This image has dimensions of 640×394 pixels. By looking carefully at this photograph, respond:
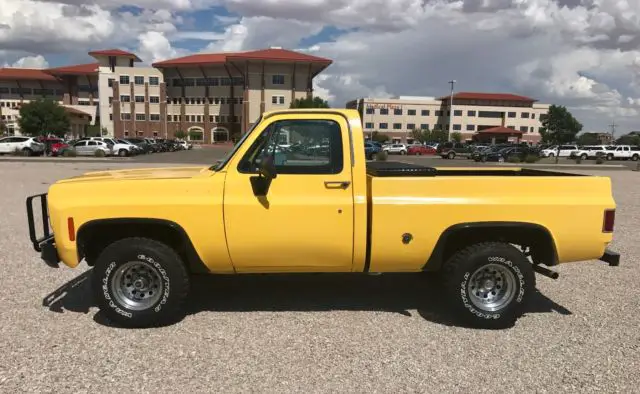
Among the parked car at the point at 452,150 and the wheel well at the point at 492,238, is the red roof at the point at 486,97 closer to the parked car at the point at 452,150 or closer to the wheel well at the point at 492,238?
the parked car at the point at 452,150

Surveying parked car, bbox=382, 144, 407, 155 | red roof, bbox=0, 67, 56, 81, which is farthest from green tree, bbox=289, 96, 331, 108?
red roof, bbox=0, 67, 56, 81

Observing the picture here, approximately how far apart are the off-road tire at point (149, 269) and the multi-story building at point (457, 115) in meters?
111

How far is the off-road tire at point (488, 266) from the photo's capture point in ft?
14.2

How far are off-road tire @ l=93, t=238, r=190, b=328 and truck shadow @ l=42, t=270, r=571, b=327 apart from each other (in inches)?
11.8

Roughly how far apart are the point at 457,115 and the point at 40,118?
297 feet

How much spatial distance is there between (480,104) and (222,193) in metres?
124

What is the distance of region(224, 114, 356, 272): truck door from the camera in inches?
164

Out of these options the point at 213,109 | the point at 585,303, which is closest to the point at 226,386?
the point at 585,303

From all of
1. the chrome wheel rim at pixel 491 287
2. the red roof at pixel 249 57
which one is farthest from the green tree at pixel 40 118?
the chrome wheel rim at pixel 491 287

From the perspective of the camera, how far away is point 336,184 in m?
4.21

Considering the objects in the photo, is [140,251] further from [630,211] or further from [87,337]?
[630,211]

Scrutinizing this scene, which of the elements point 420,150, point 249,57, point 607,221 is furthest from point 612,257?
point 249,57

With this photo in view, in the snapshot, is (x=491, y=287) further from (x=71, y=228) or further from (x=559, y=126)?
(x=559, y=126)

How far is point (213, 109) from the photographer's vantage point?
90.8 m
